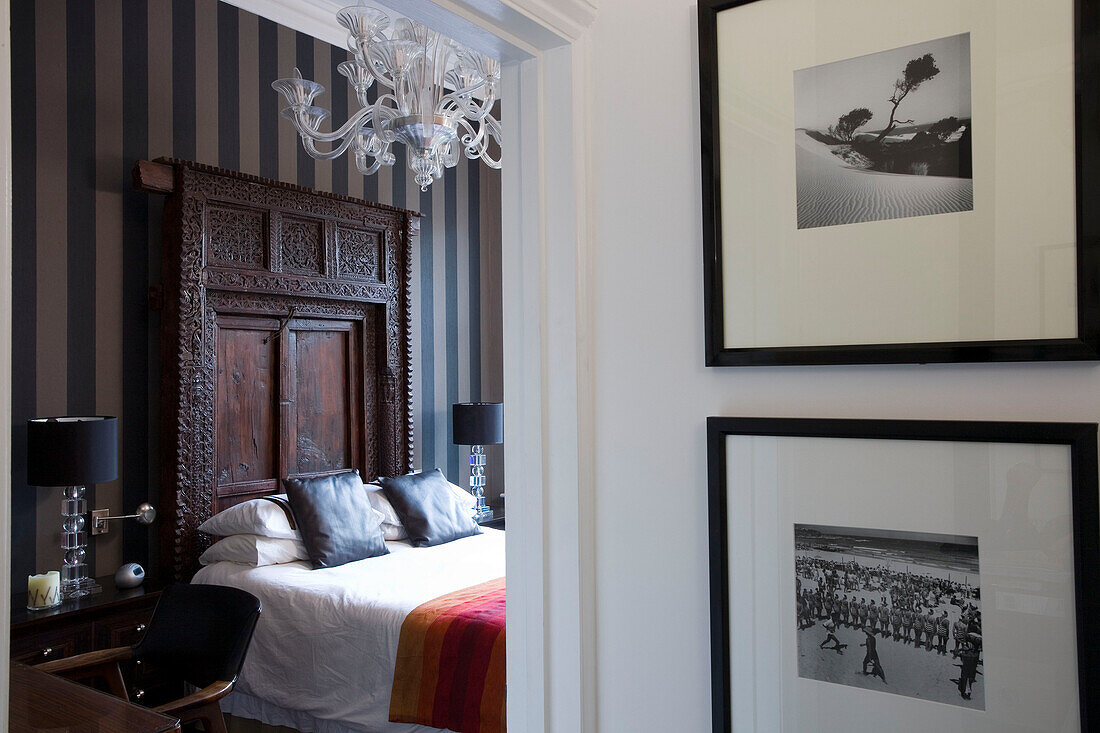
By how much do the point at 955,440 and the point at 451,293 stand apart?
4558 millimetres

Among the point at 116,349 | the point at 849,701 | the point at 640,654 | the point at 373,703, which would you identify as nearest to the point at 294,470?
the point at 116,349

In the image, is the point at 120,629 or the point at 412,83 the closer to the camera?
the point at 412,83

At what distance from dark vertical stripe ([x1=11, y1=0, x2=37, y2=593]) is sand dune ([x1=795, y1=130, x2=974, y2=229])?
10.7 feet

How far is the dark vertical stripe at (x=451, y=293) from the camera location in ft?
17.1

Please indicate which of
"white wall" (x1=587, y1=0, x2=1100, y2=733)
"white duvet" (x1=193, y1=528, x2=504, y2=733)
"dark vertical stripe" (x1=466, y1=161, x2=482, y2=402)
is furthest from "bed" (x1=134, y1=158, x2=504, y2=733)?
"white wall" (x1=587, y1=0, x2=1100, y2=733)

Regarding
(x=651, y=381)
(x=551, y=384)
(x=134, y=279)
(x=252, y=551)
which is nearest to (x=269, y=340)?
(x=134, y=279)

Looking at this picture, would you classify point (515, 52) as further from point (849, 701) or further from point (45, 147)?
point (45, 147)

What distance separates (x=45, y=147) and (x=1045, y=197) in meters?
3.63

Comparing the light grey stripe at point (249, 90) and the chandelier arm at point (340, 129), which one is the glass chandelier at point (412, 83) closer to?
the chandelier arm at point (340, 129)

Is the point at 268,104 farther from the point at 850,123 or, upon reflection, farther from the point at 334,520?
the point at 850,123

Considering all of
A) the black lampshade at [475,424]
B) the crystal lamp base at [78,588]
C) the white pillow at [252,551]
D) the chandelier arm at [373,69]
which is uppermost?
the chandelier arm at [373,69]

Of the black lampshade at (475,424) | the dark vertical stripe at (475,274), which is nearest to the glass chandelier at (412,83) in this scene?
the black lampshade at (475,424)

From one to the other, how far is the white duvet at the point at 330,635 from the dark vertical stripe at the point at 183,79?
193 centimetres

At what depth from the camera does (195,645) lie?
253cm
